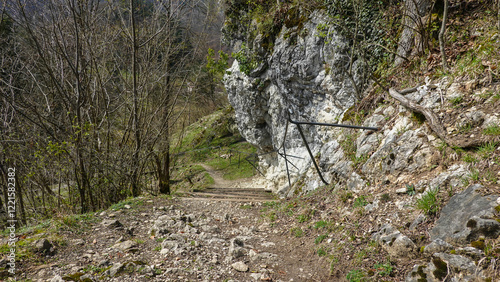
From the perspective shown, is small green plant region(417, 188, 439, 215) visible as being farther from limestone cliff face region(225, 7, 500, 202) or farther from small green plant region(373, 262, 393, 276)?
small green plant region(373, 262, 393, 276)

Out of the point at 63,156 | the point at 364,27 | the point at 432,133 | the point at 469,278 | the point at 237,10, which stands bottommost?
the point at 469,278

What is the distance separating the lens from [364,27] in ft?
22.8

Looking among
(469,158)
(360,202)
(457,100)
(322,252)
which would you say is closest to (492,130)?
(469,158)

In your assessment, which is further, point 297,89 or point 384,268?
point 297,89

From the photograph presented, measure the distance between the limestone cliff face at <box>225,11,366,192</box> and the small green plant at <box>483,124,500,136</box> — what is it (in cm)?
341

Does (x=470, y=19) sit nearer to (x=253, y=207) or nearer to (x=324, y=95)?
(x=324, y=95)

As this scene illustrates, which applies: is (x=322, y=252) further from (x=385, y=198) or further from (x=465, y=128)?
(x=465, y=128)

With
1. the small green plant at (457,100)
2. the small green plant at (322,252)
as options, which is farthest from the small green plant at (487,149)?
the small green plant at (322,252)

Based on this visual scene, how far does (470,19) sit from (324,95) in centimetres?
474

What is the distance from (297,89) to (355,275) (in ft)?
26.6

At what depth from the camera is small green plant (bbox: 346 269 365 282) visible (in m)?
2.54

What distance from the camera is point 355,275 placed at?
2.60 m

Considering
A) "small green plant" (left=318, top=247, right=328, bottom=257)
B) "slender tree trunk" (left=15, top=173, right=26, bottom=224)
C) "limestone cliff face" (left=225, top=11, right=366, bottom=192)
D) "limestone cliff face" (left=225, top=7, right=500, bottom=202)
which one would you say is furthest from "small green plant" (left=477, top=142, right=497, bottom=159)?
"slender tree trunk" (left=15, top=173, right=26, bottom=224)

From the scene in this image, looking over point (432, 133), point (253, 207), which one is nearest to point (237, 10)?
point (253, 207)
